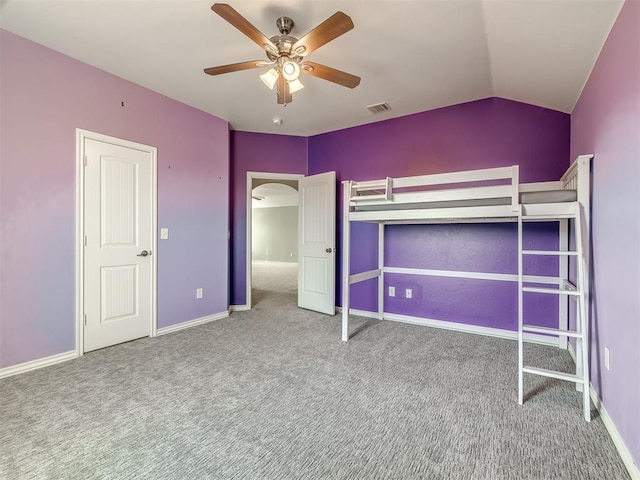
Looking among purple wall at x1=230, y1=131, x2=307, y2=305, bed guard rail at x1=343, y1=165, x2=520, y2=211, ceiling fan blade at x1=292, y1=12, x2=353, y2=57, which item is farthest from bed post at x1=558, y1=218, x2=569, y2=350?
purple wall at x1=230, y1=131, x2=307, y2=305

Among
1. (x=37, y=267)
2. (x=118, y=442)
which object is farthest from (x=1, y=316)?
(x=118, y=442)

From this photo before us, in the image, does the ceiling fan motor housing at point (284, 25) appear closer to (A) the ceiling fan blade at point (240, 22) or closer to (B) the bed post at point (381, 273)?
(A) the ceiling fan blade at point (240, 22)

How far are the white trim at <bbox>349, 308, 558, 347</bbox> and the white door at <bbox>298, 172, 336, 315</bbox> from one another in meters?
0.54

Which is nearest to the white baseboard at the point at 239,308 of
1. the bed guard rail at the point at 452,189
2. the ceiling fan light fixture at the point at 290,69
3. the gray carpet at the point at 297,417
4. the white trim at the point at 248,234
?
the white trim at the point at 248,234

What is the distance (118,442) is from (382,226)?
11.0ft

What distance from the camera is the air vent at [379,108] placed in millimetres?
3683

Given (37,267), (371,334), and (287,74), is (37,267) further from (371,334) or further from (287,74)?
(371,334)

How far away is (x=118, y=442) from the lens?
1.66 meters

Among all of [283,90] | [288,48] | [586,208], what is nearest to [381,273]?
[586,208]

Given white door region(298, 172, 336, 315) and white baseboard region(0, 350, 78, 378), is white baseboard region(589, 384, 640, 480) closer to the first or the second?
white door region(298, 172, 336, 315)

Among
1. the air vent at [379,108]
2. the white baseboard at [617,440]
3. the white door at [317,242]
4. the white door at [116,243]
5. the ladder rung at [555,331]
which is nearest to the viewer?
the white baseboard at [617,440]

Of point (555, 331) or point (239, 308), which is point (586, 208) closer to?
point (555, 331)

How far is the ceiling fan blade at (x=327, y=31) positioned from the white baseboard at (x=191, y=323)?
3.17 m

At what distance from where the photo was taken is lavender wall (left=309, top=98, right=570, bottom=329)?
324cm
